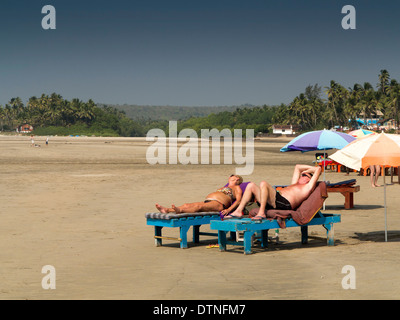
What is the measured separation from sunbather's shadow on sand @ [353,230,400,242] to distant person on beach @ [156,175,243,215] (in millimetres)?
2413

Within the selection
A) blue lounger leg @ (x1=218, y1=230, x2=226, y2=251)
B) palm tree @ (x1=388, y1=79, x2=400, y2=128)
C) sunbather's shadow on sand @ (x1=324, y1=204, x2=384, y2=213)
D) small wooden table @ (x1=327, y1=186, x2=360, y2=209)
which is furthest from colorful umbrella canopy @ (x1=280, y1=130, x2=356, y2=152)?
palm tree @ (x1=388, y1=79, x2=400, y2=128)

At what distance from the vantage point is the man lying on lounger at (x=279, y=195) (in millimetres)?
10047

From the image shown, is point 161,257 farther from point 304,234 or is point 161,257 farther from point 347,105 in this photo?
point 347,105

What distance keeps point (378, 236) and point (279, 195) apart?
228cm

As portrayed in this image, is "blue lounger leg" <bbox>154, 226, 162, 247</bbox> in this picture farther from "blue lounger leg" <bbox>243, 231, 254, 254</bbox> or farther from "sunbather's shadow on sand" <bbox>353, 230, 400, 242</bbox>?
"sunbather's shadow on sand" <bbox>353, 230, 400, 242</bbox>

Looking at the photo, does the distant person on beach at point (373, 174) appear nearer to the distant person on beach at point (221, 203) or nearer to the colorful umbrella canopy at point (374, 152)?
the colorful umbrella canopy at point (374, 152)

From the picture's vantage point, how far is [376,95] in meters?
140

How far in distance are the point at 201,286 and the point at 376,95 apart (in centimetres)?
13835

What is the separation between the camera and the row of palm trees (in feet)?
451

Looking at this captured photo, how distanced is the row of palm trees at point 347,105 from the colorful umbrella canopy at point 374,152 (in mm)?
122948

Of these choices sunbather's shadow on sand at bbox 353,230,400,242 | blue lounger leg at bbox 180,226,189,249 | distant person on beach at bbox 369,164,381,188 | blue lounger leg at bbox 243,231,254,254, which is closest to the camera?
blue lounger leg at bbox 243,231,254,254

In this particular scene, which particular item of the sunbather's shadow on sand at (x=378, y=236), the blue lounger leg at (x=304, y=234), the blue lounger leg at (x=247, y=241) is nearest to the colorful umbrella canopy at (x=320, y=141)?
the sunbather's shadow on sand at (x=378, y=236)
